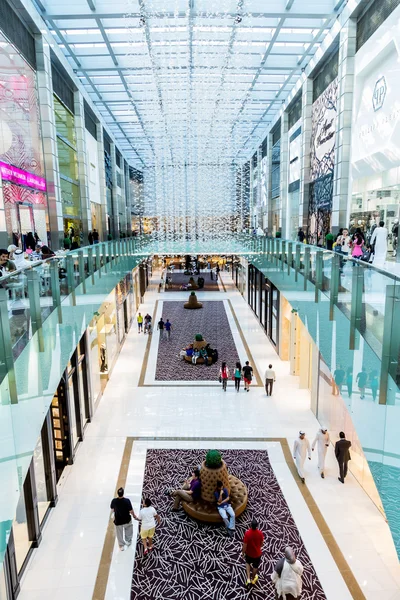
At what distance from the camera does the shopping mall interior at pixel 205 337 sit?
16.1 ft

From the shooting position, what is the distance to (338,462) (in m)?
7.68

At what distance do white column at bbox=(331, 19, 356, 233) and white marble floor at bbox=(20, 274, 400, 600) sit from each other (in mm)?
5183

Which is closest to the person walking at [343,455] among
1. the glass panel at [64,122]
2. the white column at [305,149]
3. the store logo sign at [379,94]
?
the store logo sign at [379,94]

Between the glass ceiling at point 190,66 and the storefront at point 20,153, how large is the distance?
223 cm

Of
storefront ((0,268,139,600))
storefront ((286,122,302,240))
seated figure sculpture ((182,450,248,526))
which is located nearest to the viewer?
storefront ((0,268,139,600))

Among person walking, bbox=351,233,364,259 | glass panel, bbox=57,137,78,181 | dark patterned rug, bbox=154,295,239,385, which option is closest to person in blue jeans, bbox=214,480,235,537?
person walking, bbox=351,233,364,259

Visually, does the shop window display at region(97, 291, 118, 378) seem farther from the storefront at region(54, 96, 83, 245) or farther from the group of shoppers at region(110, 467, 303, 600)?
the group of shoppers at region(110, 467, 303, 600)

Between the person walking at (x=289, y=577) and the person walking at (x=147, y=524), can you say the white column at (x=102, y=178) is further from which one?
the person walking at (x=289, y=577)

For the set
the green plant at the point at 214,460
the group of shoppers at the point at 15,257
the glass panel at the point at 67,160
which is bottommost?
the green plant at the point at 214,460

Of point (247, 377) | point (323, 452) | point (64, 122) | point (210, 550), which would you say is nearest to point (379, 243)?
point (323, 452)

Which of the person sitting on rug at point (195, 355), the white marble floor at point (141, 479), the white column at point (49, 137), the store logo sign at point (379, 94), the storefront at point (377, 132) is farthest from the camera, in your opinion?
the person sitting on rug at point (195, 355)

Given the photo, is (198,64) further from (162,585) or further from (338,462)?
(162,585)

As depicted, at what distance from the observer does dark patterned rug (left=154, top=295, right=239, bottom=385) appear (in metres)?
13.1

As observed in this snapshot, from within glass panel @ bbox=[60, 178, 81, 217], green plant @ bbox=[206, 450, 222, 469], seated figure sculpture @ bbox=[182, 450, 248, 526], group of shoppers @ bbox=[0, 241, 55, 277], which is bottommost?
seated figure sculpture @ bbox=[182, 450, 248, 526]
